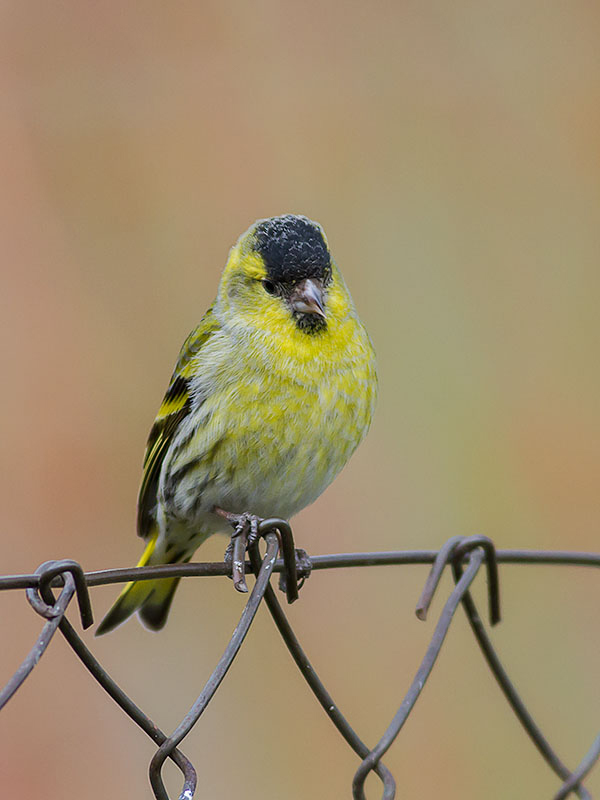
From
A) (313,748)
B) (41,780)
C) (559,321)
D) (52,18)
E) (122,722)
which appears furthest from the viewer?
(559,321)

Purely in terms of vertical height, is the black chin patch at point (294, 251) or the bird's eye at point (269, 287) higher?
the black chin patch at point (294, 251)

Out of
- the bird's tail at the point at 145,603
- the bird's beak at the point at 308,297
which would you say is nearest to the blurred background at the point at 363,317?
the bird's tail at the point at 145,603

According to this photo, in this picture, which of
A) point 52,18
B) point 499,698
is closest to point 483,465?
point 499,698

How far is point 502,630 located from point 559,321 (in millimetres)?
1456

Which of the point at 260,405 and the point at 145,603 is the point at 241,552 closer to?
the point at 260,405

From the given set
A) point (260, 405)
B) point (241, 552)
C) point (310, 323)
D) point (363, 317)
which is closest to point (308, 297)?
point (310, 323)

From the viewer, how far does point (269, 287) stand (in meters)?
3.04

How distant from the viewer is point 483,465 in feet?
15.5

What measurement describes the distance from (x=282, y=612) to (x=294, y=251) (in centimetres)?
130

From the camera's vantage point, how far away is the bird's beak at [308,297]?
289 cm

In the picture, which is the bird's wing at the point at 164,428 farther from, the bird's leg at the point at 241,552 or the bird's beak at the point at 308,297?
the bird's leg at the point at 241,552

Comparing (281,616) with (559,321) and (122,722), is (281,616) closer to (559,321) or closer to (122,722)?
(122,722)

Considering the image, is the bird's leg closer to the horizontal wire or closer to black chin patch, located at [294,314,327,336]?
the horizontal wire

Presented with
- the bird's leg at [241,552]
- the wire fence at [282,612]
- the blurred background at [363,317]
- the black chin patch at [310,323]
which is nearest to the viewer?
the wire fence at [282,612]
